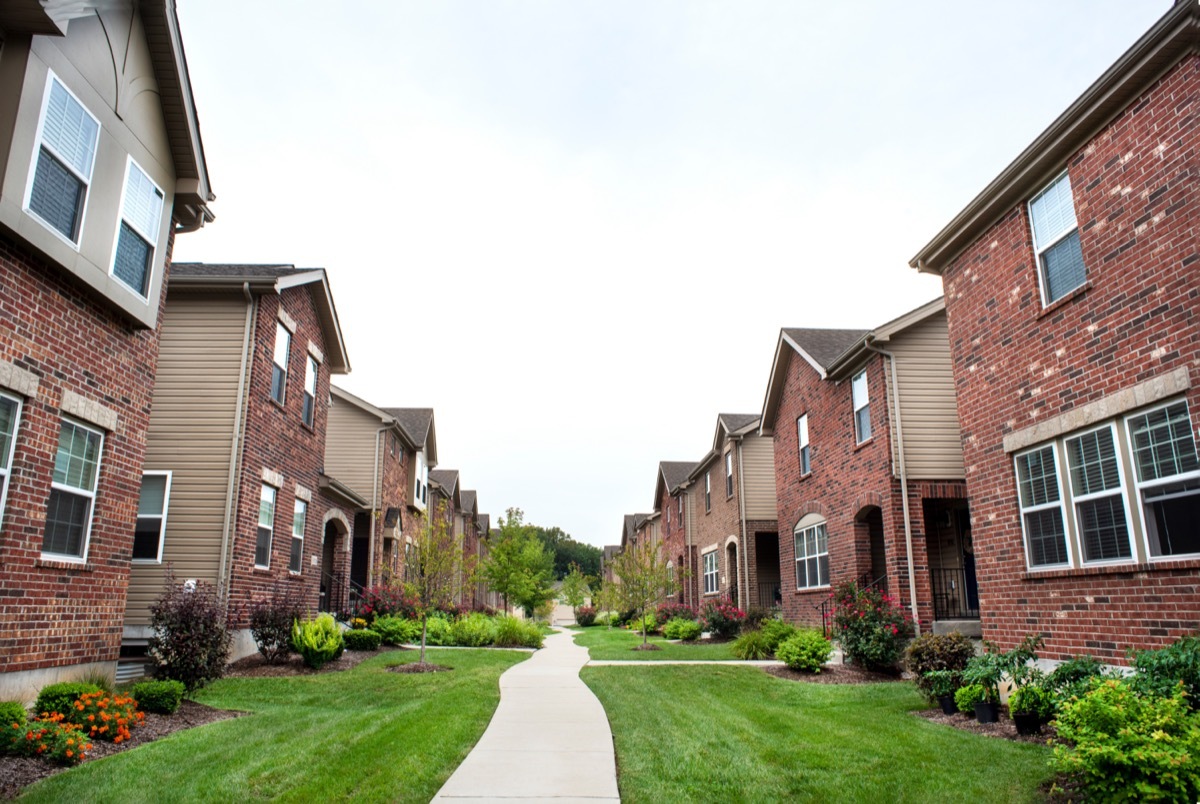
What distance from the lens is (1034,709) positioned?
26.2ft

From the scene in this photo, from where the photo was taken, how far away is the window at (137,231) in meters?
9.70

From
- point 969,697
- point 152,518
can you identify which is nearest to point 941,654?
point 969,697

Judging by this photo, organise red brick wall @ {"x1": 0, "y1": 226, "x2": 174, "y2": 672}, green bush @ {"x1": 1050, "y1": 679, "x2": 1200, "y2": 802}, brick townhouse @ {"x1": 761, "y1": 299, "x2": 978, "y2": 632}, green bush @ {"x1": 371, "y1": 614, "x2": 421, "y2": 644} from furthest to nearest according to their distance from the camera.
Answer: green bush @ {"x1": 371, "y1": 614, "x2": 421, "y2": 644} < brick townhouse @ {"x1": 761, "y1": 299, "x2": 978, "y2": 632} < red brick wall @ {"x1": 0, "y1": 226, "x2": 174, "y2": 672} < green bush @ {"x1": 1050, "y1": 679, "x2": 1200, "y2": 802}

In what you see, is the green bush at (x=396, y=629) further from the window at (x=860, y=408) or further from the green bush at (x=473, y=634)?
the window at (x=860, y=408)

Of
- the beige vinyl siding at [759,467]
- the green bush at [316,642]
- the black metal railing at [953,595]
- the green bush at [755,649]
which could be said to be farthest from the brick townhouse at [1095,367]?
the beige vinyl siding at [759,467]

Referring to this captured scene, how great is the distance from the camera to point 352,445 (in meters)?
25.0

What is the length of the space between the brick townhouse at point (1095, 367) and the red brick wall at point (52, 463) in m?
11.3

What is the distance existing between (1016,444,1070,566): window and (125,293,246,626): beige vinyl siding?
13.1 meters

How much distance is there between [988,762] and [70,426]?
10.1 metres

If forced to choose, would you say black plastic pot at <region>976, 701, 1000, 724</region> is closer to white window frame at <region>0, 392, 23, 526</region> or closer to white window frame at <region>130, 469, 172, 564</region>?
white window frame at <region>0, 392, 23, 526</region>

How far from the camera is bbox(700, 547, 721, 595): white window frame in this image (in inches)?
1143

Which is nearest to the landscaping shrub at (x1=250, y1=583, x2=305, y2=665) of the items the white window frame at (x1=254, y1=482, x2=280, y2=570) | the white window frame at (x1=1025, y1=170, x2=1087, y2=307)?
the white window frame at (x1=254, y1=482, x2=280, y2=570)

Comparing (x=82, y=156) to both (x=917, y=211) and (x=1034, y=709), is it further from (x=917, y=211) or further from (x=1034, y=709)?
(x=917, y=211)

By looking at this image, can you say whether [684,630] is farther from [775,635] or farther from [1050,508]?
[1050,508]
